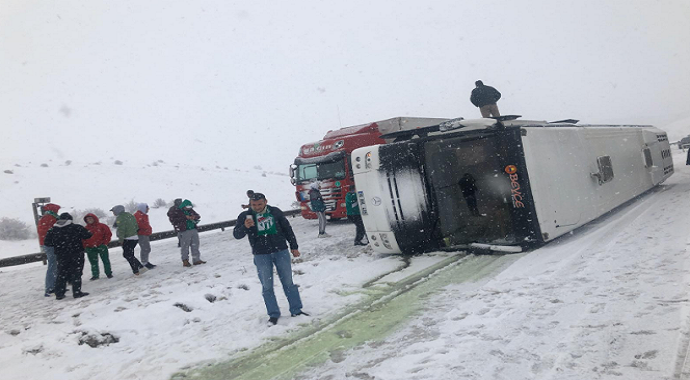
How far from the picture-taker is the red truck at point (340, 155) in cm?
1633

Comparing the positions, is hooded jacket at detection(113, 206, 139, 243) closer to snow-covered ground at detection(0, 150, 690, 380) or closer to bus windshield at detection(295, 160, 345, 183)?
snow-covered ground at detection(0, 150, 690, 380)

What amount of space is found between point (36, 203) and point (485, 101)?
14.6 meters

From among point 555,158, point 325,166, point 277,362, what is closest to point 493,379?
point 277,362

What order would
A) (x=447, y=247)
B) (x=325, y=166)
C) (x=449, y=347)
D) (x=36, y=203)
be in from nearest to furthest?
(x=449, y=347) → (x=447, y=247) → (x=36, y=203) → (x=325, y=166)

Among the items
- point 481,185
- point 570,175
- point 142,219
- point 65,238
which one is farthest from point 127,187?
point 570,175

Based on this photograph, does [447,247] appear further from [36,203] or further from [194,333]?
[36,203]

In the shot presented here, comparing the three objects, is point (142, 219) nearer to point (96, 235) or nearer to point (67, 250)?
point (96, 235)

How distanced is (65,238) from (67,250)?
9.5 inches

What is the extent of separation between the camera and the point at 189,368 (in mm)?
4641

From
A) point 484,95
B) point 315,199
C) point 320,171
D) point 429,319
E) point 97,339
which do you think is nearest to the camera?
point 429,319

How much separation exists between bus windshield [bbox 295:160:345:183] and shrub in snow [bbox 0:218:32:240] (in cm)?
1543

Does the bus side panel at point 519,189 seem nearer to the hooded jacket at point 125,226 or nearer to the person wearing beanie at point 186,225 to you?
the person wearing beanie at point 186,225

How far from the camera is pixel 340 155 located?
642 inches

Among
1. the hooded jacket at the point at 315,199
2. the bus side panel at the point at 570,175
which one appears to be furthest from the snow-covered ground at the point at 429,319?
the hooded jacket at the point at 315,199
